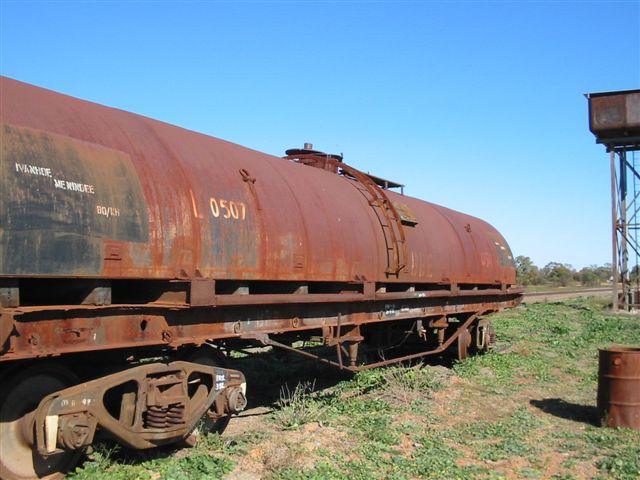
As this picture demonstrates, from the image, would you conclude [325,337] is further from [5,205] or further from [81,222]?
[5,205]

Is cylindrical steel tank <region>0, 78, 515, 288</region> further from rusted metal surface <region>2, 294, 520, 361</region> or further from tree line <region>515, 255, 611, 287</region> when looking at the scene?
tree line <region>515, 255, 611, 287</region>

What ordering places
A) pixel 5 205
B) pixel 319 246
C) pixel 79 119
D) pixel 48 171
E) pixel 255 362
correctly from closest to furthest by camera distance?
pixel 5 205 < pixel 48 171 < pixel 79 119 < pixel 319 246 < pixel 255 362

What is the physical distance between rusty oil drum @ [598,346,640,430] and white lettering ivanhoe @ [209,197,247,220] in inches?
215

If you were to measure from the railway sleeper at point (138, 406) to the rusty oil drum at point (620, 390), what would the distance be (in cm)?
503

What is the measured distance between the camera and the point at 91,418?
493 cm

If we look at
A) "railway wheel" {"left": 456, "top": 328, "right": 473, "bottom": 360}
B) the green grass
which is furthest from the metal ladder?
"railway wheel" {"left": 456, "top": 328, "right": 473, "bottom": 360}

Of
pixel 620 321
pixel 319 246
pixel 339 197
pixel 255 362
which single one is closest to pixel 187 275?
pixel 319 246

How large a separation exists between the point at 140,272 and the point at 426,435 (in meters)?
4.07

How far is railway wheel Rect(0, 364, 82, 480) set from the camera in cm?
471

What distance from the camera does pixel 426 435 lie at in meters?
7.40

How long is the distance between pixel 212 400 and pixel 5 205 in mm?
2814

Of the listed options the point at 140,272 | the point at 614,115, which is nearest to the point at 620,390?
the point at 140,272

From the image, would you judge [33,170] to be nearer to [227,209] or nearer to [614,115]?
[227,209]

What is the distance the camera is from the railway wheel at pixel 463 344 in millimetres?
13156
